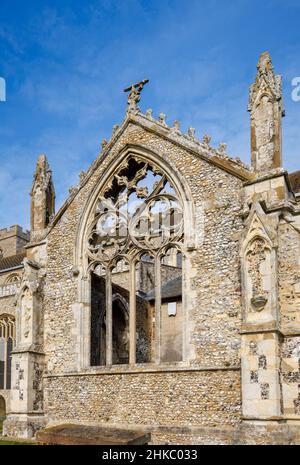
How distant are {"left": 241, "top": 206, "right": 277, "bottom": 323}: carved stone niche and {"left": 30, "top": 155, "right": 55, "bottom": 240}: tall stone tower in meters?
7.09

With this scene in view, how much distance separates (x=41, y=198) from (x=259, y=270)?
7.80 m

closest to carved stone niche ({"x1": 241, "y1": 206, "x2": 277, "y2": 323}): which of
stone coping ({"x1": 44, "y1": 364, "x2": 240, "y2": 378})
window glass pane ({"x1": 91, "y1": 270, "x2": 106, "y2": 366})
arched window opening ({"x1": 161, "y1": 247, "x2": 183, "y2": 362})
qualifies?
stone coping ({"x1": 44, "y1": 364, "x2": 240, "y2": 378})

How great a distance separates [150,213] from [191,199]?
1387mm

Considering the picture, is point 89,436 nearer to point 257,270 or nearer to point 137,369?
point 137,369

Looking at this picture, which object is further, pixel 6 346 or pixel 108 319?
pixel 6 346

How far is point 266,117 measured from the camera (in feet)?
39.3

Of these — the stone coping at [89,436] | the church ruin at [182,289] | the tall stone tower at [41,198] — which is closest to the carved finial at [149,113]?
the church ruin at [182,289]

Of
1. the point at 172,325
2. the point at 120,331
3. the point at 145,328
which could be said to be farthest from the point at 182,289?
the point at 145,328

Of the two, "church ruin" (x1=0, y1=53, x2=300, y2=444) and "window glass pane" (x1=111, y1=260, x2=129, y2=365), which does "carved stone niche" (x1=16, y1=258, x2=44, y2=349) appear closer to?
"church ruin" (x1=0, y1=53, x2=300, y2=444)

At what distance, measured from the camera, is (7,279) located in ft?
115

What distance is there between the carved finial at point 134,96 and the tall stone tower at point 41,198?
335cm

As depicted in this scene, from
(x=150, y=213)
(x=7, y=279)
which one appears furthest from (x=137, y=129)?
(x=7, y=279)

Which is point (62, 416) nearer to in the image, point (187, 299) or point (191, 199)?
point (187, 299)

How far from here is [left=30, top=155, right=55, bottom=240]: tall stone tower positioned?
15.8 metres
